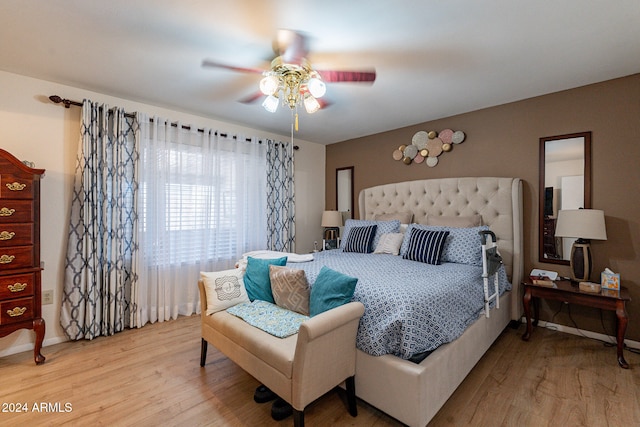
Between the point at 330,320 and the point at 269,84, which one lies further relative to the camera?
the point at 269,84

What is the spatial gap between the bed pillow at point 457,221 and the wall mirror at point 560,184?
61cm

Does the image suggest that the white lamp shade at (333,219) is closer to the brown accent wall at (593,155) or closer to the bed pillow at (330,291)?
the brown accent wall at (593,155)

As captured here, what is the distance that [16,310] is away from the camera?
7.47 feet

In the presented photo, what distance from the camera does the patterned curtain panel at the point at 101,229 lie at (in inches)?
109

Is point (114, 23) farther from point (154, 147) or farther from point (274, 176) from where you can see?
point (274, 176)

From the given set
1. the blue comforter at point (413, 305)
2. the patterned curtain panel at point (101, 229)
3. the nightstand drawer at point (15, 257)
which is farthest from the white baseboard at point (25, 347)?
the blue comforter at point (413, 305)

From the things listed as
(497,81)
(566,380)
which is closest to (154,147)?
(497,81)

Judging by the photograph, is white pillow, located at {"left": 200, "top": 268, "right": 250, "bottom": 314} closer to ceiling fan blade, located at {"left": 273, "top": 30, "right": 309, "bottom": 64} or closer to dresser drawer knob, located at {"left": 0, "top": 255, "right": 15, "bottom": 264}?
dresser drawer knob, located at {"left": 0, "top": 255, "right": 15, "bottom": 264}

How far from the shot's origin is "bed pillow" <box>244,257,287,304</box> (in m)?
2.35

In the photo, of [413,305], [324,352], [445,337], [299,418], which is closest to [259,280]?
[324,352]

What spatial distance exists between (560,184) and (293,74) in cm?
289

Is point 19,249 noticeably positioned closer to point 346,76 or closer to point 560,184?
point 346,76

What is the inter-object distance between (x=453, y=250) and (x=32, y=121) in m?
4.21

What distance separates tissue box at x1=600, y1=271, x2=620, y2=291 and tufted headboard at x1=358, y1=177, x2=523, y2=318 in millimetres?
660
